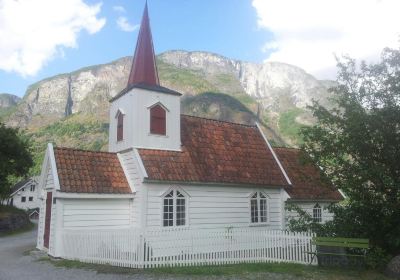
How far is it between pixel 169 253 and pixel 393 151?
29.6 feet

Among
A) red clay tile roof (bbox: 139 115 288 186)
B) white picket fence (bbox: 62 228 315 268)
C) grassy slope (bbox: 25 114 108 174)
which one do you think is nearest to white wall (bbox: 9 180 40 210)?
grassy slope (bbox: 25 114 108 174)

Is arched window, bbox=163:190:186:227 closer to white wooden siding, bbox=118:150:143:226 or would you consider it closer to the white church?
the white church

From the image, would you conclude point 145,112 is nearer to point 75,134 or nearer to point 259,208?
point 259,208

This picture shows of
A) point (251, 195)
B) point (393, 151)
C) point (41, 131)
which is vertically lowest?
point (251, 195)

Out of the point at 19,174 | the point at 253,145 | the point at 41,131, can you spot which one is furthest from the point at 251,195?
the point at 41,131

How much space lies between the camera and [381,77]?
1555cm

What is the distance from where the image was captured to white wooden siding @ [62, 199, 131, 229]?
17.5 m

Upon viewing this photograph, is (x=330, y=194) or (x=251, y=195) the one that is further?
(x=330, y=194)

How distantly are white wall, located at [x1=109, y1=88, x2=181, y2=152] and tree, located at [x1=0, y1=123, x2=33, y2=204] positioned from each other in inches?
862

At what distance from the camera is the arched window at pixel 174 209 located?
19141mm

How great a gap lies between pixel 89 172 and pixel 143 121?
12.4 ft

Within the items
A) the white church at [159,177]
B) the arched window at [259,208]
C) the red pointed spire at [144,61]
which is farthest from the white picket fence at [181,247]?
the red pointed spire at [144,61]

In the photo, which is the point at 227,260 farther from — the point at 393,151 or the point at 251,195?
the point at 393,151

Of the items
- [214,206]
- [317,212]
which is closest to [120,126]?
[214,206]
